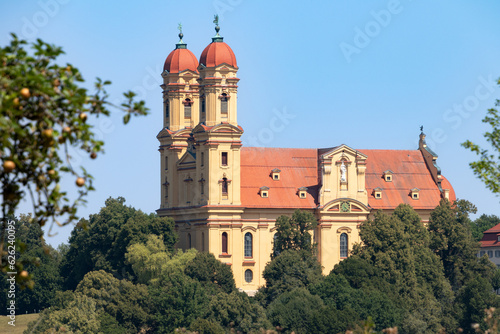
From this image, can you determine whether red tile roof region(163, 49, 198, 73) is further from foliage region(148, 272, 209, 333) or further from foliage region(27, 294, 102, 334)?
foliage region(27, 294, 102, 334)

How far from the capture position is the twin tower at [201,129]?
317 ft

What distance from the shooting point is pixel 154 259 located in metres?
92.6

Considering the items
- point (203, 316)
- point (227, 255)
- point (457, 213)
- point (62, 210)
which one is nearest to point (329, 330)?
point (203, 316)

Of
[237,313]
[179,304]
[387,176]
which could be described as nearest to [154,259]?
[179,304]

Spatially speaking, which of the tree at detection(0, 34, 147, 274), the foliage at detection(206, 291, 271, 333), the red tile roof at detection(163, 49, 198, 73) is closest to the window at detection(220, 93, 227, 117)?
the red tile roof at detection(163, 49, 198, 73)

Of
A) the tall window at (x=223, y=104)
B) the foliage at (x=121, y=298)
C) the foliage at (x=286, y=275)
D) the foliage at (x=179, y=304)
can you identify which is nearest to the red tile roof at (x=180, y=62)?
the tall window at (x=223, y=104)

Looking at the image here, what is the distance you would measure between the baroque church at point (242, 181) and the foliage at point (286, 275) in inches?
224

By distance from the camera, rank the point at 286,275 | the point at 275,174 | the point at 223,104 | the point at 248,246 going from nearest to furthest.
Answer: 1. the point at 286,275
2. the point at 223,104
3. the point at 248,246
4. the point at 275,174

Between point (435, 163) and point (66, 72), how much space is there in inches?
3638

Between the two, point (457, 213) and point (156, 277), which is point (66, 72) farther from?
point (457, 213)

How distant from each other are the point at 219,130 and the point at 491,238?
184 feet

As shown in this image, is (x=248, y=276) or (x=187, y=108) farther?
(x=187, y=108)

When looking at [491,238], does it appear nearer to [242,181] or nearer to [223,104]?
[242,181]

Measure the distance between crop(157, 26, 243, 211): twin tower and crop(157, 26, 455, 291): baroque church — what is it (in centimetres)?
9
